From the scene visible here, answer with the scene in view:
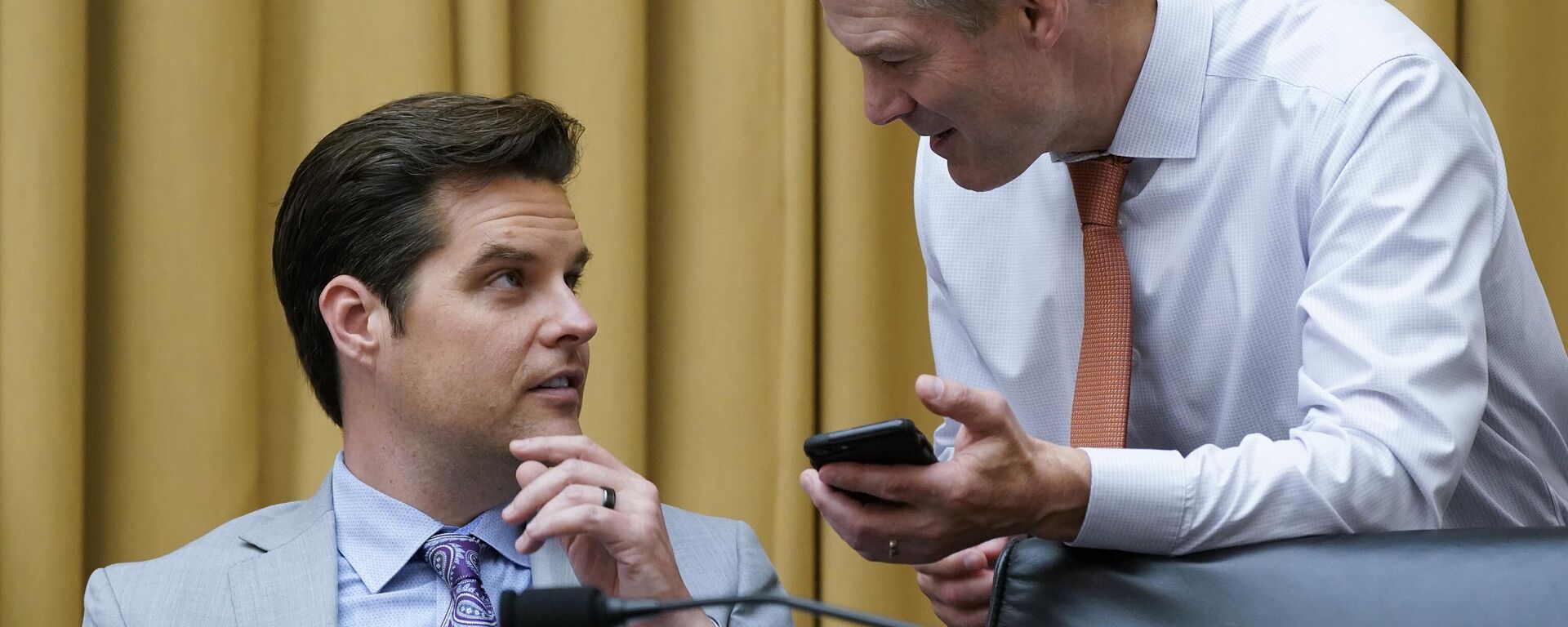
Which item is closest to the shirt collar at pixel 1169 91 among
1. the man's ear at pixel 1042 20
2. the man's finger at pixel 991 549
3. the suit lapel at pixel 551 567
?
the man's ear at pixel 1042 20

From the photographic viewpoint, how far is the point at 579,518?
1388 millimetres

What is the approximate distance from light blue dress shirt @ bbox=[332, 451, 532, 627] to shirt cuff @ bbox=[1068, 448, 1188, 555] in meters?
0.70

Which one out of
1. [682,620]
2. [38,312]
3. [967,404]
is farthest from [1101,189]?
[38,312]

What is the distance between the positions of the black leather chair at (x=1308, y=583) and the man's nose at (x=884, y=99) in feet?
1.69

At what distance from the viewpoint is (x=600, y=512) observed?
1410 mm

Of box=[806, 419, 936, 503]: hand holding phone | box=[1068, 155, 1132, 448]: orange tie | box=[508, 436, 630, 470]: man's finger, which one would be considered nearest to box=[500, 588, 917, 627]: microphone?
box=[806, 419, 936, 503]: hand holding phone

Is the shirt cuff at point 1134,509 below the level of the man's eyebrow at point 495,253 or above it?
below

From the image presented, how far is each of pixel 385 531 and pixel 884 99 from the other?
744 millimetres

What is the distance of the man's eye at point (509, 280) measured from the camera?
1700 millimetres

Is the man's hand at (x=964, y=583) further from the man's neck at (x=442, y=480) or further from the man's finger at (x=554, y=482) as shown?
the man's neck at (x=442, y=480)

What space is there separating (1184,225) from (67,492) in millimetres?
1592

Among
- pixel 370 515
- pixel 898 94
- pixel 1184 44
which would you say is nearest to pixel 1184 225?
pixel 1184 44

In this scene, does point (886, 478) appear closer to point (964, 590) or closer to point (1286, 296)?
point (964, 590)

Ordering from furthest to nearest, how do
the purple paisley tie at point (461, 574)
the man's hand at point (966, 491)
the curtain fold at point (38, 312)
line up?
the curtain fold at point (38, 312) < the purple paisley tie at point (461, 574) < the man's hand at point (966, 491)
